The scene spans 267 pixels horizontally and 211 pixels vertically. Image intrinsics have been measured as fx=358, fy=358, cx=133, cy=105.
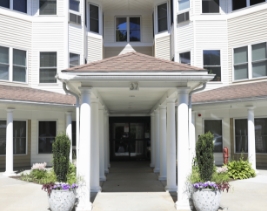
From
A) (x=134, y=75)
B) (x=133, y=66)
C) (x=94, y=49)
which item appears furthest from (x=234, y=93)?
(x=94, y=49)

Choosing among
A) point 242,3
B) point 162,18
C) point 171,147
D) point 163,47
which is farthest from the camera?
point 162,18

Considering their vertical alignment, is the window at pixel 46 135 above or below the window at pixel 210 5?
below

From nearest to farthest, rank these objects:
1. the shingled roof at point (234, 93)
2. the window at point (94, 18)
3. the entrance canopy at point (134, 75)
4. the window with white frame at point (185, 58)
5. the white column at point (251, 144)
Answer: the entrance canopy at point (134, 75) < the shingled roof at point (234, 93) < the white column at point (251, 144) < the window with white frame at point (185, 58) < the window at point (94, 18)

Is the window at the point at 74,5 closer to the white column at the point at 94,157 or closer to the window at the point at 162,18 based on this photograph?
the window at the point at 162,18

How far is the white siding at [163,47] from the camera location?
2028 centimetres

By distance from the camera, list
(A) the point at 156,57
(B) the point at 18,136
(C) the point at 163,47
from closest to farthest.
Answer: (A) the point at 156,57 → (B) the point at 18,136 → (C) the point at 163,47

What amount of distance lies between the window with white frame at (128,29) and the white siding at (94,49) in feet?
7.67

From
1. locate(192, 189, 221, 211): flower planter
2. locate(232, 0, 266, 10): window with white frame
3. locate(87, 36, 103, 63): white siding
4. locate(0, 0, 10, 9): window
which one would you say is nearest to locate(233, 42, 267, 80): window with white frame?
locate(232, 0, 266, 10): window with white frame

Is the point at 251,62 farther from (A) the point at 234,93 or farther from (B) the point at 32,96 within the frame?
(B) the point at 32,96

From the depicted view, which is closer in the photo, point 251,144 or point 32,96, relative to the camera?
point 251,144

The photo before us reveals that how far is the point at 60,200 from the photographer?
784 cm

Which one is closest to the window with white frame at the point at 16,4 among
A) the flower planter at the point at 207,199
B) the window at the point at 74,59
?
the window at the point at 74,59

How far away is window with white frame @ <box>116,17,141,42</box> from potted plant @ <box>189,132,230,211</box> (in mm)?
15510

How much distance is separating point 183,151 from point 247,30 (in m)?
10.7
